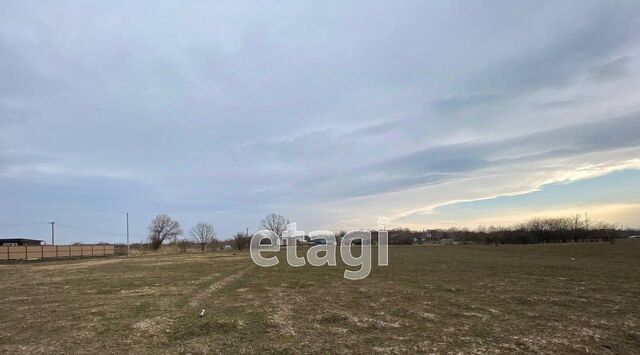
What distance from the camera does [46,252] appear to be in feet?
189

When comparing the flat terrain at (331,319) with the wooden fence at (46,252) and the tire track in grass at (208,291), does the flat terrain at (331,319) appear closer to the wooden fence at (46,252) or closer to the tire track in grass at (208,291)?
the tire track in grass at (208,291)

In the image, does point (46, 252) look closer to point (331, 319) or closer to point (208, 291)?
point (208, 291)

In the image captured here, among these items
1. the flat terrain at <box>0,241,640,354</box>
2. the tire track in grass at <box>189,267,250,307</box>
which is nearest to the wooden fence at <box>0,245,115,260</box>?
the flat terrain at <box>0,241,640,354</box>

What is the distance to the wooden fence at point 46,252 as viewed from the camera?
5241cm

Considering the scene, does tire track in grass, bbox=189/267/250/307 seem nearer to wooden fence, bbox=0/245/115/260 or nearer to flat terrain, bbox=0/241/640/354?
flat terrain, bbox=0/241/640/354

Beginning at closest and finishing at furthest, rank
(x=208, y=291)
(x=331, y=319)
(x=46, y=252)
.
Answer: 1. (x=331, y=319)
2. (x=208, y=291)
3. (x=46, y=252)

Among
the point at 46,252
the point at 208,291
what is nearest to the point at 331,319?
the point at 208,291

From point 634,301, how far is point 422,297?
6.69 m

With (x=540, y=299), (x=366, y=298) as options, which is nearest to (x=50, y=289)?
(x=366, y=298)

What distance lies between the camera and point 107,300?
49.3ft

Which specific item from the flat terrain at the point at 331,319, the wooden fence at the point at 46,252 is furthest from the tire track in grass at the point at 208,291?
the wooden fence at the point at 46,252

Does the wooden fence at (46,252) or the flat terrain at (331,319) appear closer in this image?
the flat terrain at (331,319)

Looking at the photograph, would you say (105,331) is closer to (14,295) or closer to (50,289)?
(14,295)

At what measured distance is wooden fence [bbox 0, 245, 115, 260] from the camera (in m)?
52.4
